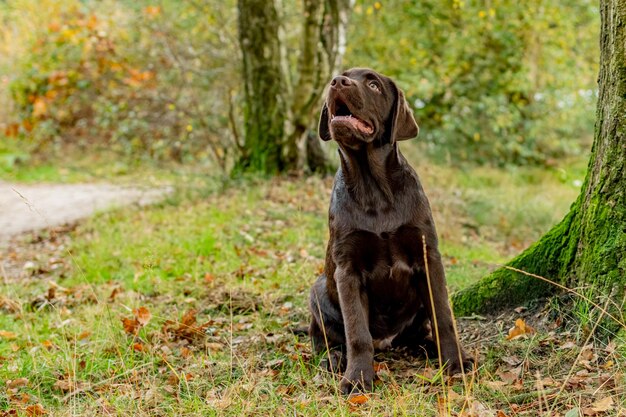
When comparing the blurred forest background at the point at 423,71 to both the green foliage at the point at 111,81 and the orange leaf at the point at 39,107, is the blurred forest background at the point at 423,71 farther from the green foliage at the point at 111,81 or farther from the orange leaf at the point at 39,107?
the orange leaf at the point at 39,107

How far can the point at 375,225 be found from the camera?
3.90 meters

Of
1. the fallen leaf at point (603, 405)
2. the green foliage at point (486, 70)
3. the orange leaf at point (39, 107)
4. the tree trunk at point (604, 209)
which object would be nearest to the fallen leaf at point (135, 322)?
the tree trunk at point (604, 209)

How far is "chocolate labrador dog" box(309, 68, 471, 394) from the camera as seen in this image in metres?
3.86

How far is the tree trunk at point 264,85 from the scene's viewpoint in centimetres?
1025

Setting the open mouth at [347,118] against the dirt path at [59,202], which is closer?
the open mouth at [347,118]

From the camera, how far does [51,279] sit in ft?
22.9

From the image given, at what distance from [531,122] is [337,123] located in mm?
12178

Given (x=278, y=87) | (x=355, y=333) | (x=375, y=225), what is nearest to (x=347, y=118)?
(x=375, y=225)

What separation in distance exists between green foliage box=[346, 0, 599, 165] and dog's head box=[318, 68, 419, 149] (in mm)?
10569

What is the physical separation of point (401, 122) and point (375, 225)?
0.60 m

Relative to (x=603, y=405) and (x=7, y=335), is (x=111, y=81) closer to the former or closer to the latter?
(x=7, y=335)

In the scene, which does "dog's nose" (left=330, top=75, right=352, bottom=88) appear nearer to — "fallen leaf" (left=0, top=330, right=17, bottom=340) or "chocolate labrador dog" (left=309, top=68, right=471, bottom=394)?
"chocolate labrador dog" (left=309, top=68, right=471, bottom=394)

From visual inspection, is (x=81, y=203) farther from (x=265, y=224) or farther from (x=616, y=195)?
(x=616, y=195)

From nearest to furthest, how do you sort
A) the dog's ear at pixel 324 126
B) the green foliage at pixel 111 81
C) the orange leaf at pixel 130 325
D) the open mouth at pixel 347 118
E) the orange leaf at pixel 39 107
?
1. the open mouth at pixel 347 118
2. the dog's ear at pixel 324 126
3. the orange leaf at pixel 130 325
4. the green foliage at pixel 111 81
5. the orange leaf at pixel 39 107
